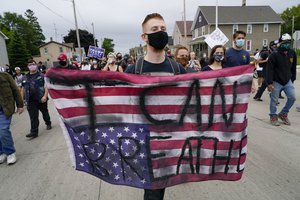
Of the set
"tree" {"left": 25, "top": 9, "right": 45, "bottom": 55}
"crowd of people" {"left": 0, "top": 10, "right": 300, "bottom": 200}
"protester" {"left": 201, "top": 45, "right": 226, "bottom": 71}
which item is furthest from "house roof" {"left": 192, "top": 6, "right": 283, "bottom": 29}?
"tree" {"left": 25, "top": 9, "right": 45, "bottom": 55}

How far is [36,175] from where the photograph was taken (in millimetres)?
3738

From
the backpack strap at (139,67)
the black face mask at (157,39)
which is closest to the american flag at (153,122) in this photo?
the backpack strap at (139,67)

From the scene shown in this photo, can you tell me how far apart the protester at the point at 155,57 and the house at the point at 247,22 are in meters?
40.4

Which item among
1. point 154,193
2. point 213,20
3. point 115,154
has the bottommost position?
point 154,193

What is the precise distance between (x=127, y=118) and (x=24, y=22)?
3658 inches

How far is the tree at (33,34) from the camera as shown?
250ft

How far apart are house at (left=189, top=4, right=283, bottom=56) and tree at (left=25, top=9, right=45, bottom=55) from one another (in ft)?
186

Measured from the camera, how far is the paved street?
2.97m

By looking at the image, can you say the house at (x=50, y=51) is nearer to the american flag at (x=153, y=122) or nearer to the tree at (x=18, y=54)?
the tree at (x=18, y=54)

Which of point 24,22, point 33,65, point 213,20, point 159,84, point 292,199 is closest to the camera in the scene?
point 159,84

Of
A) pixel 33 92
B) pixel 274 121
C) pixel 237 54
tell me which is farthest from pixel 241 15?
pixel 33 92

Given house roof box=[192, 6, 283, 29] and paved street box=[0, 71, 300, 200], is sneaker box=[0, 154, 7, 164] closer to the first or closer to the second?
paved street box=[0, 71, 300, 200]

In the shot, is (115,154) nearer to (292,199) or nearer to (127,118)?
(127,118)

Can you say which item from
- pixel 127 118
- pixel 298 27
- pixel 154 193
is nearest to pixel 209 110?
pixel 127 118
